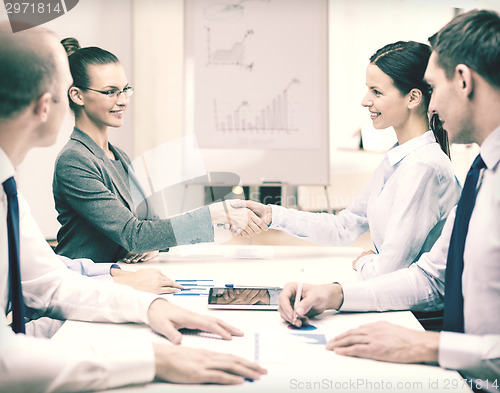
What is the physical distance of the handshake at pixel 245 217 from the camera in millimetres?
1726

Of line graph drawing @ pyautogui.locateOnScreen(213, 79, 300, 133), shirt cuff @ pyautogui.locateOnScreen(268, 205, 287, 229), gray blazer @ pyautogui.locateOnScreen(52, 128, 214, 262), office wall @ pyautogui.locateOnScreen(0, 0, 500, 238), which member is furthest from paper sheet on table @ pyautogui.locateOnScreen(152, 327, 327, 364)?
office wall @ pyautogui.locateOnScreen(0, 0, 500, 238)

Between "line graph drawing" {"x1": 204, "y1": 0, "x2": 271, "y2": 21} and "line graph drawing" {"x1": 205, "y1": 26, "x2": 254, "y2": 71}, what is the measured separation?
0.09 meters

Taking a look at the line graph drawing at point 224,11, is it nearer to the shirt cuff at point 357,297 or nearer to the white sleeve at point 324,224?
the white sleeve at point 324,224

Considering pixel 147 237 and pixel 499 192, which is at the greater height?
pixel 499 192

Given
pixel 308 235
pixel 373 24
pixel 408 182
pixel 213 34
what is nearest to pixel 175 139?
pixel 213 34

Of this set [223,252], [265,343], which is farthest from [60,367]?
[223,252]

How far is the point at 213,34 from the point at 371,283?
242 cm

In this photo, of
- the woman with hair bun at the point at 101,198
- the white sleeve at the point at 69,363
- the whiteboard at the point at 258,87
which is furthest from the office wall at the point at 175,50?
the white sleeve at the point at 69,363

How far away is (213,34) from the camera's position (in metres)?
3.11

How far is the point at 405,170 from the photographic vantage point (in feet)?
4.52

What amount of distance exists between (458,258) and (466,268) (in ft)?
0.10

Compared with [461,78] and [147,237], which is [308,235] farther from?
[461,78]

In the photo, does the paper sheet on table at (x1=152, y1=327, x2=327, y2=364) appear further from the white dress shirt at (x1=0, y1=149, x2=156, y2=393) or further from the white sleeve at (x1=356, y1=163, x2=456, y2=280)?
the white sleeve at (x1=356, y1=163, x2=456, y2=280)

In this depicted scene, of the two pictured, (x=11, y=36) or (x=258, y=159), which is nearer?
(x=11, y=36)
